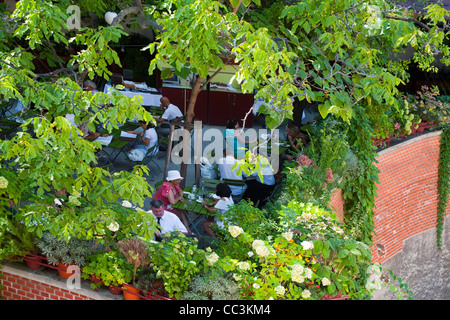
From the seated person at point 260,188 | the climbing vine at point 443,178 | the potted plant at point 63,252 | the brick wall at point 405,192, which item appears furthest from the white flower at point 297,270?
the climbing vine at point 443,178

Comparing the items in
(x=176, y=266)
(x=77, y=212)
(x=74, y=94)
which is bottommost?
(x=176, y=266)

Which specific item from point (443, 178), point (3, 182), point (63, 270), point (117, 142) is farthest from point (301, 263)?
point (443, 178)

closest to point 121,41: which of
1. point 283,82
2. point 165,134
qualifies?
point 165,134

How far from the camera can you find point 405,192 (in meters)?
10.7

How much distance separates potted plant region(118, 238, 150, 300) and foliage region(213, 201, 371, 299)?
76 cm

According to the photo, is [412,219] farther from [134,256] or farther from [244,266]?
[134,256]

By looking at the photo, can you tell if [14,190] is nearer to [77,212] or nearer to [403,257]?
[77,212]

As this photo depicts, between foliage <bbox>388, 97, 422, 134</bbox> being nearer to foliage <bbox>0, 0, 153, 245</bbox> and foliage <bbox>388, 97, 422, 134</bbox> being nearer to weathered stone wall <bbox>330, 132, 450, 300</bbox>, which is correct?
weathered stone wall <bbox>330, 132, 450, 300</bbox>

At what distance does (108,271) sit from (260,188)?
325 centimetres

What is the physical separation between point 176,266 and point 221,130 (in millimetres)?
7929

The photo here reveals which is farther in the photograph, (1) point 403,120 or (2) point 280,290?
(1) point 403,120

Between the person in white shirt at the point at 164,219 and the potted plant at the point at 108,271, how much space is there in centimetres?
122

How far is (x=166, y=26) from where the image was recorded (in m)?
5.70
